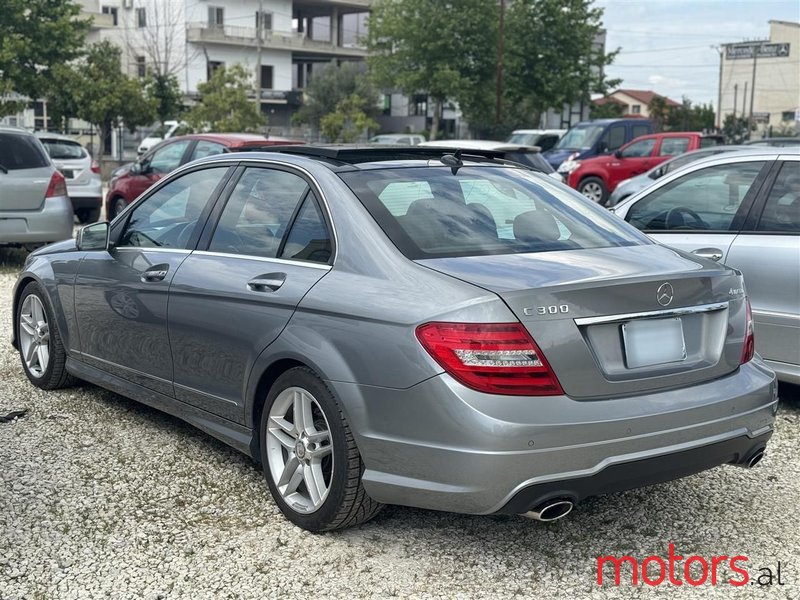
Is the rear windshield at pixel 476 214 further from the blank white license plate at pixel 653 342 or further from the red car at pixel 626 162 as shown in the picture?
the red car at pixel 626 162

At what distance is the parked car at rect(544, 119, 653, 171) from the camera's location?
24359mm

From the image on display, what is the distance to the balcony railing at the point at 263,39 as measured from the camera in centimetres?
6266

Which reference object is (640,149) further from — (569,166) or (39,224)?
(39,224)

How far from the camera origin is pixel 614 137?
81.9 ft

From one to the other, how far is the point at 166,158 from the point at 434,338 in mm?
11286

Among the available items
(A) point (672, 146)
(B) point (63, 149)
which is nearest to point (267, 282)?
(B) point (63, 149)

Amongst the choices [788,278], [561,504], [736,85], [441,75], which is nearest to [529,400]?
[561,504]

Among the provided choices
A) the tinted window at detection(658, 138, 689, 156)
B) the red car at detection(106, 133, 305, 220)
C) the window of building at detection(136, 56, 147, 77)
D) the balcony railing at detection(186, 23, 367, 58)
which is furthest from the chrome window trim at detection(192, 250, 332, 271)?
the balcony railing at detection(186, 23, 367, 58)

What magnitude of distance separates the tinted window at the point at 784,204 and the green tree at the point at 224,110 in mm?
36829

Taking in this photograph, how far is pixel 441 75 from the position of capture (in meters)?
46.2

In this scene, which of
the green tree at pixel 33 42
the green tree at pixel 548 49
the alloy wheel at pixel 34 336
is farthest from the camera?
the green tree at pixel 548 49

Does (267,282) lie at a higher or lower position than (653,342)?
higher

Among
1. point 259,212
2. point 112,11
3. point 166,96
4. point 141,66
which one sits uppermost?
point 112,11

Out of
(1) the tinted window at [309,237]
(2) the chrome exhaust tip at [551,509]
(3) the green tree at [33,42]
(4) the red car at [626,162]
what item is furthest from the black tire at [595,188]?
(3) the green tree at [33,42]
